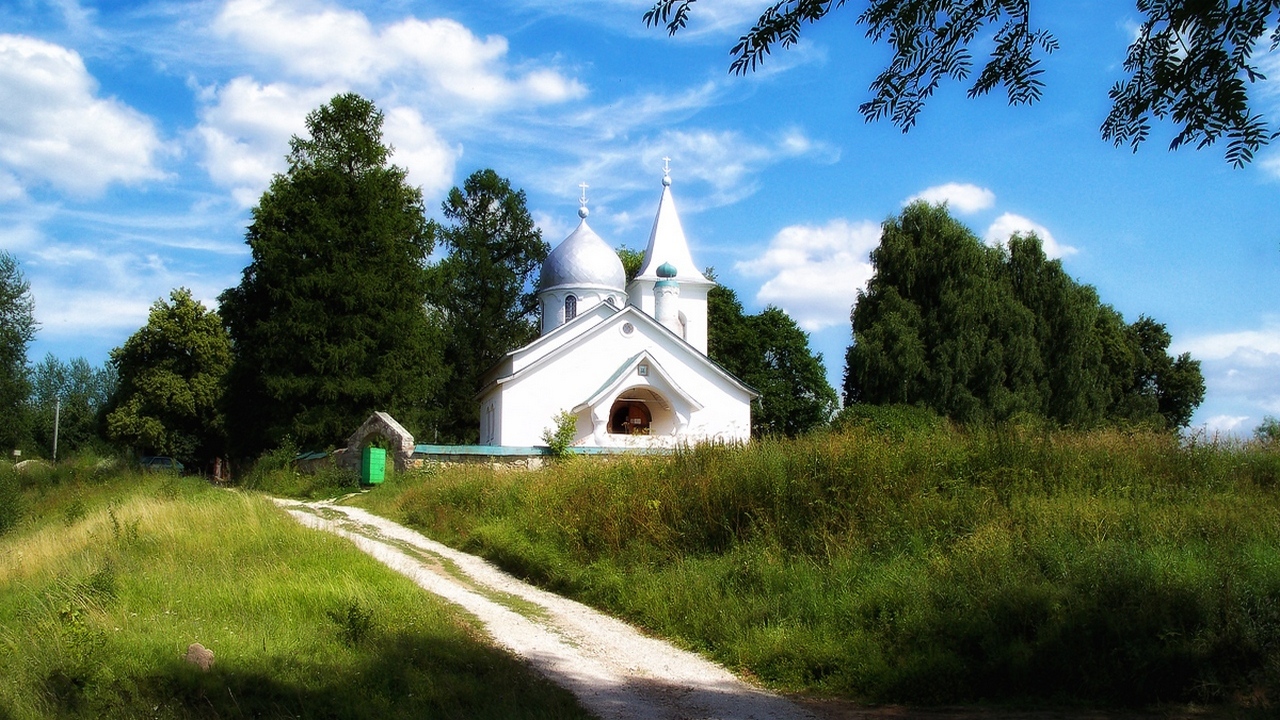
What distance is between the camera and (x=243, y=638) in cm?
841

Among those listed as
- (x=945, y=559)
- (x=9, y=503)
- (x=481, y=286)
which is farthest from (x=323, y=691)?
(x=481, y=286)

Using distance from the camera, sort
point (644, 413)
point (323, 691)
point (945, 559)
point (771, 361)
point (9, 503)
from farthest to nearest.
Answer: point (771, 361), point (644, 413), point (9, 503), point (945, 559), point (323, 691)

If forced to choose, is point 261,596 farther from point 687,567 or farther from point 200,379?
point 200,379

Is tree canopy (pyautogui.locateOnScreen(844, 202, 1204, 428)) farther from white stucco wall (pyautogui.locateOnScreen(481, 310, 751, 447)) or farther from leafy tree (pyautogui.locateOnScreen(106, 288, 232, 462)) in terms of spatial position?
leafy tree (pyautogui.locateOnScreen(106, 288, 232, 462))

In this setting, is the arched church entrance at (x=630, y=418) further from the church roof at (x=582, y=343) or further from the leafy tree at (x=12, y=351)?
the leafy tree at (x=12, y=351)

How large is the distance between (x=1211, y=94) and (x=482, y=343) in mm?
43397

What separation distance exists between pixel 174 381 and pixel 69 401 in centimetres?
3798

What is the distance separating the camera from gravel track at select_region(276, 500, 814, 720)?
7.24m

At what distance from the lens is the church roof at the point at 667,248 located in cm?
4225

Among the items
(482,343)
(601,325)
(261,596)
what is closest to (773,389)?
(482,343)

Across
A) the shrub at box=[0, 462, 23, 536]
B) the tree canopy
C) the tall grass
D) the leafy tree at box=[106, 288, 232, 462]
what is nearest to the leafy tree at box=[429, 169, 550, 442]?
the leafy tree at box=[106, 288, 232, 462]

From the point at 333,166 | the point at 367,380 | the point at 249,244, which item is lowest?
the point at 367,380

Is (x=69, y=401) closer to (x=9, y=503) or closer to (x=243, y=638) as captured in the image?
(x=9, y=503)

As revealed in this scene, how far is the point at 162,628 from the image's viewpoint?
8.66m
